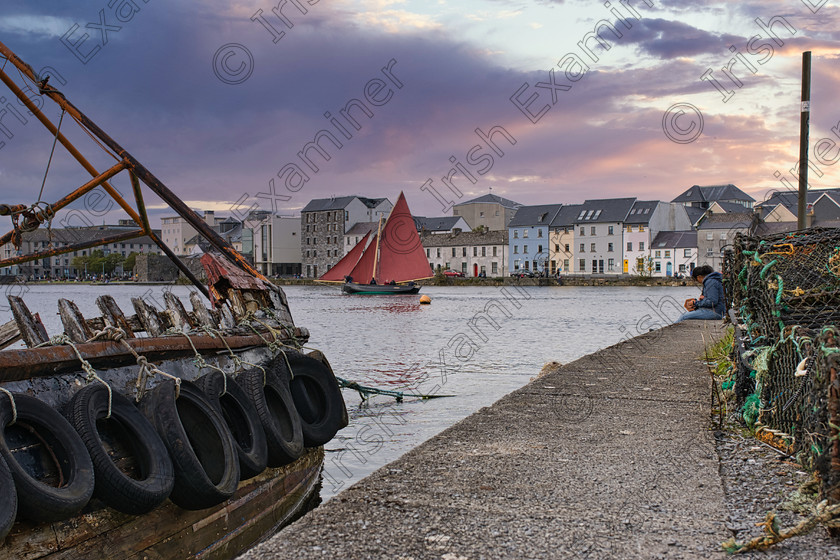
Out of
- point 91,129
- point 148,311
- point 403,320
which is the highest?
point 91,129

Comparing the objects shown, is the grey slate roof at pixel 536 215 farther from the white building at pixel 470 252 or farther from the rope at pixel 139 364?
the rope at pixel 139 364

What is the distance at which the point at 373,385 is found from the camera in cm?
1650

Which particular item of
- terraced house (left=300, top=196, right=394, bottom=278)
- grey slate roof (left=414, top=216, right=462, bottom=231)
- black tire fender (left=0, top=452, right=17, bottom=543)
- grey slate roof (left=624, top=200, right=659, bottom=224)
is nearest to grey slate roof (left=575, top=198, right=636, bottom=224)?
grey slate roof (left=624, top=200, right=659, bottom=224)

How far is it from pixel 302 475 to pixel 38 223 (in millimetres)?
4248

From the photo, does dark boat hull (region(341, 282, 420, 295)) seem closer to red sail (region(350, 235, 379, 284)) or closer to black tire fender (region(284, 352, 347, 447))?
red sail (region(350, 235, 379, 284))

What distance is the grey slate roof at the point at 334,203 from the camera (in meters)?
132

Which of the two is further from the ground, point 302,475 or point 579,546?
A: point 579,546

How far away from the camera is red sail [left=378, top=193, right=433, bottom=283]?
227 feet

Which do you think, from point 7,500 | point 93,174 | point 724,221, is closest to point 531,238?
point 724,221

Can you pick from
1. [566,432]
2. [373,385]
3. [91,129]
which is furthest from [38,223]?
[373,385]

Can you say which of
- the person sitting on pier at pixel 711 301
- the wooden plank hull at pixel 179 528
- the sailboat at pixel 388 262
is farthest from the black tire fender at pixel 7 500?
the sailboat at pixel 388 262

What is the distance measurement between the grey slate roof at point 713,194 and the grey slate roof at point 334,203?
56.2 metres

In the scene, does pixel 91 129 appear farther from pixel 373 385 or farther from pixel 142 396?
pixel 373 385

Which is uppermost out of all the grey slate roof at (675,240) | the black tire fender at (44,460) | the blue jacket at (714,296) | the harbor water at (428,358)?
the grey slate roof at (675,240)
